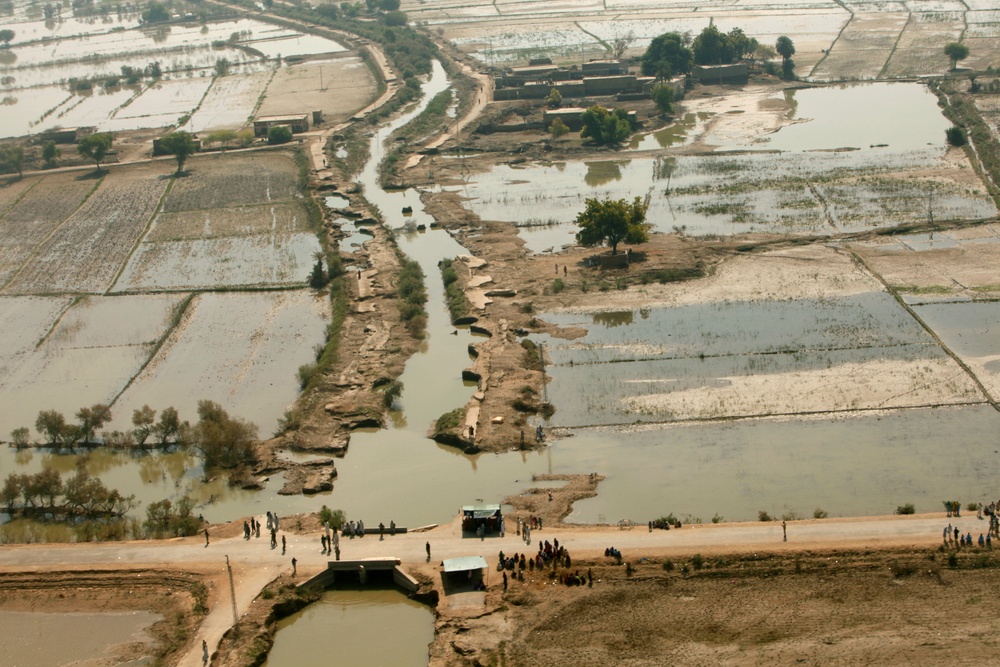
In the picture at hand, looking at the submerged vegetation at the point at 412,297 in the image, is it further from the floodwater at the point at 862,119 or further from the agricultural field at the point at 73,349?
the floodwater at the point at 862,119

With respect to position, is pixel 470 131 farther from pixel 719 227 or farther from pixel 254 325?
pixel 254 325

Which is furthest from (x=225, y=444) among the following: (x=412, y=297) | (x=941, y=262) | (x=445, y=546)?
(x=941, y=262)

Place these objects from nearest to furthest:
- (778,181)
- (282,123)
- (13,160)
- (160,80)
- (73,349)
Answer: (73,349) < (778,181) < (13,160) < (282,123) < (160,80)

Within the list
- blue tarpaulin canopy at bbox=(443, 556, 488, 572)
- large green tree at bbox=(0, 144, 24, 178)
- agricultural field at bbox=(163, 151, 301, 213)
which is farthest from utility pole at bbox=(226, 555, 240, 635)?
large green tree at bbox=(0, 144, 24, 178)

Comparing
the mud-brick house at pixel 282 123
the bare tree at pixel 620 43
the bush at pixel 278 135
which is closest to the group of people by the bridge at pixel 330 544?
the bush at pixel 278 135

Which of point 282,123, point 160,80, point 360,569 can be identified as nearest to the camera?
point 360,569

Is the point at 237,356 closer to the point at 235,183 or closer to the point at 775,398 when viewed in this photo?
the point at 775,398

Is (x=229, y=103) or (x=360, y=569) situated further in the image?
(x=229, y=103)

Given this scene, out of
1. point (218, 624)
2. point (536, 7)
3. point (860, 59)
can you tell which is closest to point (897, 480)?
point (218, 624)
